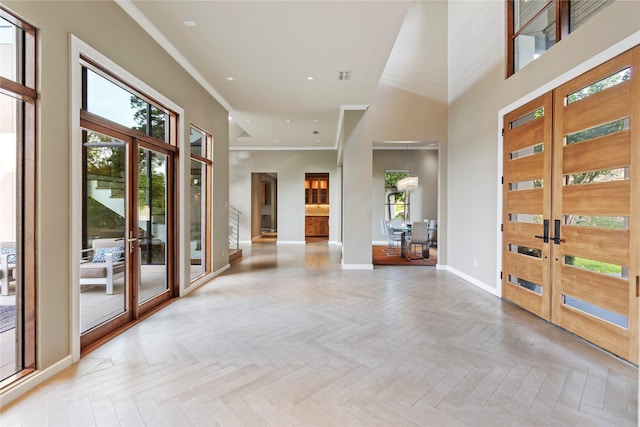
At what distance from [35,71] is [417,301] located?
454 cm

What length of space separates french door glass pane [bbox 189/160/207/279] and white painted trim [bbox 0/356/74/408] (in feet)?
8.24

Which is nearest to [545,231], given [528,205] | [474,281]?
[528,205]

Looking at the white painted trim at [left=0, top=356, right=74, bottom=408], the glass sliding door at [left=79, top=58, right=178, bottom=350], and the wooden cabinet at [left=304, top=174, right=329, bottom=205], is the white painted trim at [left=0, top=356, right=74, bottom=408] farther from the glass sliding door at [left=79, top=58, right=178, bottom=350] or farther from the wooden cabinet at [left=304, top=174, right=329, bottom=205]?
the wooden cabinet at [left=304, top=174, right=329, bottom=205]

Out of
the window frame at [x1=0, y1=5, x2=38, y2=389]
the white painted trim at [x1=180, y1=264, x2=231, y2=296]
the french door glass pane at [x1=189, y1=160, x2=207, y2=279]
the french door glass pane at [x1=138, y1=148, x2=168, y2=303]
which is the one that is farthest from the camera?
the french door glass pane at [x1=189, y1=160, x2=207, y2=279]

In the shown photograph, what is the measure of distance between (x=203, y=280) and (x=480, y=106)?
545cm

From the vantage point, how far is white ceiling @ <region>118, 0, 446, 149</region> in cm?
317

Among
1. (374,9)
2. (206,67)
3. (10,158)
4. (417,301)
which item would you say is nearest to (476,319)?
(417,301)

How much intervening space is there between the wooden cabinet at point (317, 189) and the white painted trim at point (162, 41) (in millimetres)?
7547

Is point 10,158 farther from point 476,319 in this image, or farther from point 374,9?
point 476,319

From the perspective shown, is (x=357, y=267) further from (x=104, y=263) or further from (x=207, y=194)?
(x=104, y=263)

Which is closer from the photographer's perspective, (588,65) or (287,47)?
(588,65)

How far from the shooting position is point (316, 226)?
Result: 42.8 feet

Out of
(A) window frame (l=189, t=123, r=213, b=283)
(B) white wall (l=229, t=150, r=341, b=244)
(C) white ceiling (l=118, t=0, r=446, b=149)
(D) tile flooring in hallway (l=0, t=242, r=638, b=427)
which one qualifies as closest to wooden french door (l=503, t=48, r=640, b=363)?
(D) tile flooring in hallway (l=0, t=242, r=638, b=427)

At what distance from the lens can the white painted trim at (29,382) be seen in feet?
6.46
